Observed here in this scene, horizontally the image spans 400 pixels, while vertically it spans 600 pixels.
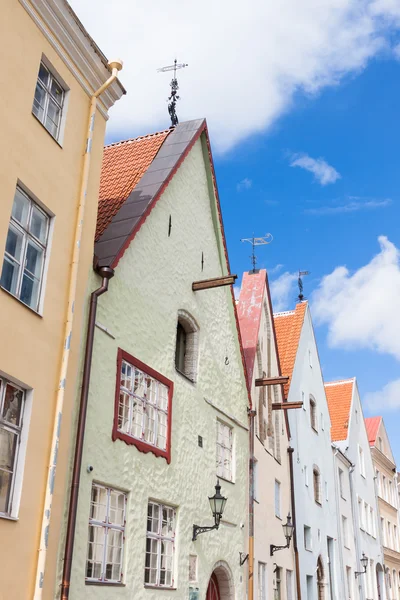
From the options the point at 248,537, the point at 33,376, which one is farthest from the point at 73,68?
the point at 248,537

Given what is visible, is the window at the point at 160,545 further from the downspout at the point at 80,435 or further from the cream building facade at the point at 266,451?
the cream building facade at the point at 266,451

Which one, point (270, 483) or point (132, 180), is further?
point (270, 483)

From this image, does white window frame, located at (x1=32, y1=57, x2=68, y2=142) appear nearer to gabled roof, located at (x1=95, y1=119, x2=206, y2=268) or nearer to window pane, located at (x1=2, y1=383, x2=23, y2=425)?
gabled roof, located at (x1=95, y1=119, x2=206, y2=268)

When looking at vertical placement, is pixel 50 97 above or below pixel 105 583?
above

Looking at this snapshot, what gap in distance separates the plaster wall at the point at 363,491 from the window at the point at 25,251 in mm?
22916

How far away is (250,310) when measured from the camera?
1866cm

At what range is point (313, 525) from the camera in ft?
70.0

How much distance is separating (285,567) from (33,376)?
12.5 m

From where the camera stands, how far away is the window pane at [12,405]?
7.23 m

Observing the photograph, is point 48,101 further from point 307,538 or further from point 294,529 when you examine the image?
point 307,538

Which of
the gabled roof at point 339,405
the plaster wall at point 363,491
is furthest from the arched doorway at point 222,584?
the gabled roof at point 339,405

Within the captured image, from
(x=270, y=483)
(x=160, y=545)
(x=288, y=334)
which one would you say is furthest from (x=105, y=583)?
(x=288, y=334)

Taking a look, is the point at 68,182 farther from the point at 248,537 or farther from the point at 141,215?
the point at 248,537

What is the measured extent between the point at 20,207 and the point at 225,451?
26.6 ft
